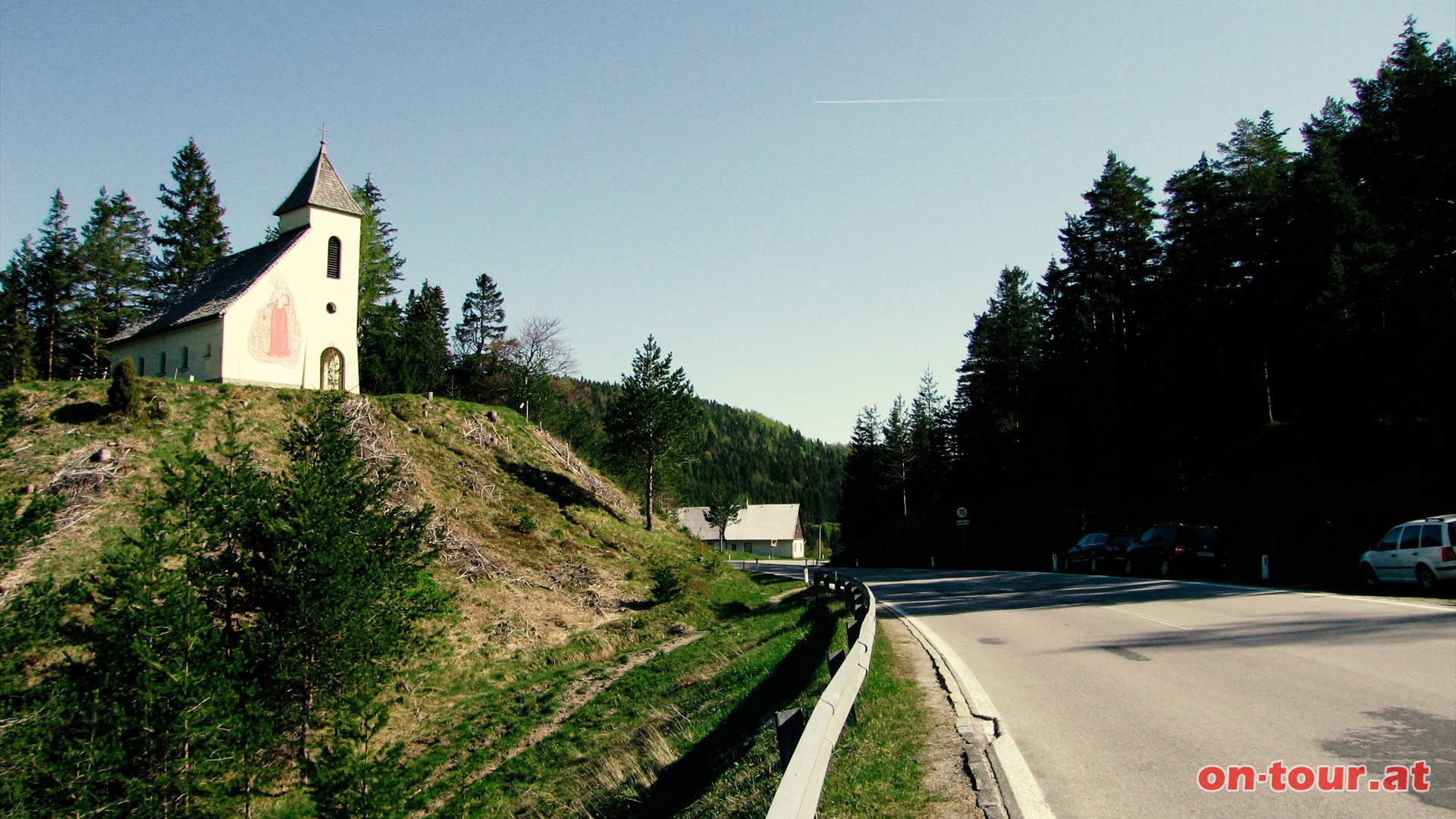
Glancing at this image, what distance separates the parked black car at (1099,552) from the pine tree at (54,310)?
5614 cm

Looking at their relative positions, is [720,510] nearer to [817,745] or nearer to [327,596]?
[327,596]

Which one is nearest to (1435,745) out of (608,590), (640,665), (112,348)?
(640,665)

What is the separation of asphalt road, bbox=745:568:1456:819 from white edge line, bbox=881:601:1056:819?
3.2 inches

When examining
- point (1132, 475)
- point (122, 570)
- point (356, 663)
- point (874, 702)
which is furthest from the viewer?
point (1132, 475)

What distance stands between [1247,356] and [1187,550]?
2109cm

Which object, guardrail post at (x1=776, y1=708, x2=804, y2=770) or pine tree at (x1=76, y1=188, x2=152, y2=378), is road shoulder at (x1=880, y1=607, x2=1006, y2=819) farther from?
pine tree at (x1=76, y1=188, x2=152, y2=378)

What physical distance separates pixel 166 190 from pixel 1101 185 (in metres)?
62.6

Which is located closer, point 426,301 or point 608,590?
point 608,590

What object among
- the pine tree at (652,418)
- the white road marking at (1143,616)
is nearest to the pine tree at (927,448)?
the pine tree at (652,418)

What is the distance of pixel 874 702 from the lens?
822cm

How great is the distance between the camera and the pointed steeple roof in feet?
113

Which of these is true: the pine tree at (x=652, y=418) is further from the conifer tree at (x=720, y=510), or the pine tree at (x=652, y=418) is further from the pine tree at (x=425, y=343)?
the conifer tree at (x=720, y=510)

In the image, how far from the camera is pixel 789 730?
5234 mm

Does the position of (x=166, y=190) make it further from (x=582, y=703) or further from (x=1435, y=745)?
(x=1435, y=745)
